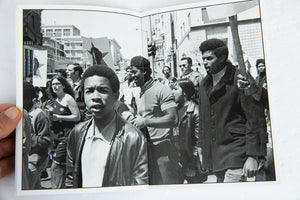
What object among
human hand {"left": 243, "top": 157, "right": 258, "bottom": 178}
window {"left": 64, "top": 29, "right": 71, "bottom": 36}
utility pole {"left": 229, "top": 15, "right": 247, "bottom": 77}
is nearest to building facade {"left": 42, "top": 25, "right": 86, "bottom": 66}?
window {"left": 64, "top": 29, "right": 71, "bottom": 36}

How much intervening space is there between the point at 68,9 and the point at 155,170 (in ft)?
1.79

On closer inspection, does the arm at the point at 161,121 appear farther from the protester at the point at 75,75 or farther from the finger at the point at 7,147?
the finger at the point at 7,147

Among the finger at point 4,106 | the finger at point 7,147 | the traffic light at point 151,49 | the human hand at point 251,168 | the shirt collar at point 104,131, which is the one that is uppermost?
the traffic light at point 151,49

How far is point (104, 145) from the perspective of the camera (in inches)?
26.7

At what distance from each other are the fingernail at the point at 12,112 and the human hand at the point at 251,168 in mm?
659

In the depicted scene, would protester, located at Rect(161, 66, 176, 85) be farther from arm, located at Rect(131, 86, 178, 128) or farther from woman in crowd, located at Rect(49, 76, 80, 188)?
woman in crowd, located at Rect(49, 76, 80, 188)

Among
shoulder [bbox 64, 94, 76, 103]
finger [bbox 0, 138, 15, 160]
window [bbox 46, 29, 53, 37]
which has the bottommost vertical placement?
finger [bbox 0, 138, 15, 160]

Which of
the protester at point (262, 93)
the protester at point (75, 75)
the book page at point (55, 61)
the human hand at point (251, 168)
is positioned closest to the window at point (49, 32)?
the book page at point (55, 61)

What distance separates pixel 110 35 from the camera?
27.7 inches

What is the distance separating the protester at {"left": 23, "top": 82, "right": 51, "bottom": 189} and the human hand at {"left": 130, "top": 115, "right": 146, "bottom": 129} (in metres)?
0.25

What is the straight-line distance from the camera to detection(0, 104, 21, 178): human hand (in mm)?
617

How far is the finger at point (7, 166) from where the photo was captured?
0.65 metres

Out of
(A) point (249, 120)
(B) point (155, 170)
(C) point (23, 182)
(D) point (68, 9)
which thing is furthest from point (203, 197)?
(D) point (68, 9)

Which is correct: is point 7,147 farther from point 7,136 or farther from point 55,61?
point 55,61
